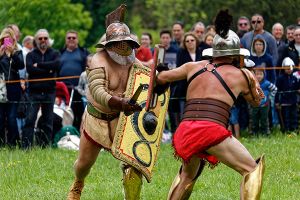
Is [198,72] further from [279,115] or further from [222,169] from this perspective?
[279,115]

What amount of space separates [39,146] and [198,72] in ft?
21.1

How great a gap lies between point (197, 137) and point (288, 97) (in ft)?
25.2

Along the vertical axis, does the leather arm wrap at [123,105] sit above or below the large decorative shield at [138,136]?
above

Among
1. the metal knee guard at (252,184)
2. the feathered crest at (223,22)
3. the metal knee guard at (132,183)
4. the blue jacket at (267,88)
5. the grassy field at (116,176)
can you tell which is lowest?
the grassy field at (116,176)

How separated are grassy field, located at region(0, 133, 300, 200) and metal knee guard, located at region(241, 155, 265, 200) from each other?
173 cm

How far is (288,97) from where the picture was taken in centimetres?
1675

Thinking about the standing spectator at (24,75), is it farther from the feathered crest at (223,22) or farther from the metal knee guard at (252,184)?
the metal knee guard at (252,184)

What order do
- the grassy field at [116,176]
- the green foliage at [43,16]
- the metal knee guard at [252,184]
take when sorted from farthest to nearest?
the green foliage at [43,16] < the grassy field at [116,176] < the metal knee guard at [252,184]

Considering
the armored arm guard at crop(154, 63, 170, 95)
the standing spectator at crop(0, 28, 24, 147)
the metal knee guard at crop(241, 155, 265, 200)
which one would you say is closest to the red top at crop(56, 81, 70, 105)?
the standing spectator at crop(0, 28, 24, 147)

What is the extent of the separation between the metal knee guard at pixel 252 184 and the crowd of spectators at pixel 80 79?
6597mm

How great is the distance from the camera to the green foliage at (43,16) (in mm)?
23141

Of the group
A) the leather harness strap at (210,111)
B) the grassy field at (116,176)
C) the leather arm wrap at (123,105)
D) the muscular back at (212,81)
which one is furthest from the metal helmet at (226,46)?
the grassy field at (116,176)

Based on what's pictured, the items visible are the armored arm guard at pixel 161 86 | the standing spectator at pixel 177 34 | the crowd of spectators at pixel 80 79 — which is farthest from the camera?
the standing spectator at pixel 177 34

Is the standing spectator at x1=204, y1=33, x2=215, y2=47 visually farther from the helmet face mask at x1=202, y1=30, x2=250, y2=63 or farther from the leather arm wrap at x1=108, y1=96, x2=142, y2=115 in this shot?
the helmet face mask at x1=202, y1=30, x2=250, y2=63
